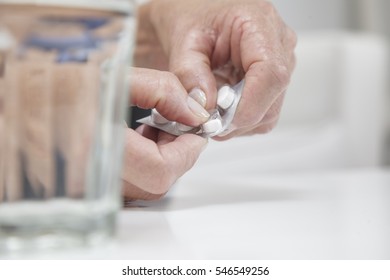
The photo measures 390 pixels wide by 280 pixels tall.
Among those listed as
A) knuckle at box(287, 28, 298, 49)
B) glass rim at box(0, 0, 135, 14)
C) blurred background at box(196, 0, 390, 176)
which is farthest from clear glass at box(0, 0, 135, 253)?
blurred background at box(196, 0, 390, 176)

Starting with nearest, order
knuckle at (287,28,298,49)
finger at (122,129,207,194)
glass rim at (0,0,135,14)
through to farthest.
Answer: glass rim at (0,0,135,14) → finger at (122,129,207,194) → knuckle at (287,28,298,49)

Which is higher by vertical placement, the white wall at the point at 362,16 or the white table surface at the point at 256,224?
the white wall at the point at 362,16

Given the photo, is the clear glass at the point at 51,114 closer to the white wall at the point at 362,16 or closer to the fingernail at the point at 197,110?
the fingernail at the point at 197,110

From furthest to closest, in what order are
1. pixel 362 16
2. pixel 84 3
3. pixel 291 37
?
pixel 362 16, pixel 291 37, pixel 84 3

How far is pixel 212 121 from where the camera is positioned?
0.36 meters

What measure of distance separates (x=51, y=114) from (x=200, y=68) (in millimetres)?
193

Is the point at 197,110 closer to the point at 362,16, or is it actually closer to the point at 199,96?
the point at 199,96

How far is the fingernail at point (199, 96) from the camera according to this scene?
37 centimetres

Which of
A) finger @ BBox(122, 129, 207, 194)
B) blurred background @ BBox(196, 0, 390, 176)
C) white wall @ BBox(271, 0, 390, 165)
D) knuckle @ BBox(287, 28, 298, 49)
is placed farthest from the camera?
white wall @ BBox(271, 0, 390, 165)

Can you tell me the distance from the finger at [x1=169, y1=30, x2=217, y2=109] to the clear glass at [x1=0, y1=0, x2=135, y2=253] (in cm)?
15

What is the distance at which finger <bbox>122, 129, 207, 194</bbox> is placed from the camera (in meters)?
0.33

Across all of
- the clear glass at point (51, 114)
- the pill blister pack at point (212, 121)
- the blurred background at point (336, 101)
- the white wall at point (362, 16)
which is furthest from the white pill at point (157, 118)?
the white wall at point (362, 16)

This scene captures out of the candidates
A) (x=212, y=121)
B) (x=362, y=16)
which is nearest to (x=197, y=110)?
(x=212, y=121)

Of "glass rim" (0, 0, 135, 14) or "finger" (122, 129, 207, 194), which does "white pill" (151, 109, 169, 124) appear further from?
"glass rim" (0, 0, 135, 14)
